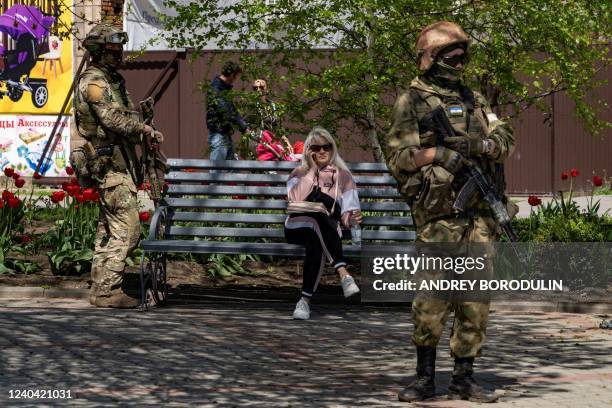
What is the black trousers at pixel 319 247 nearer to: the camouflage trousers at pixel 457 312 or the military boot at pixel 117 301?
the military boot at pixel 117 301

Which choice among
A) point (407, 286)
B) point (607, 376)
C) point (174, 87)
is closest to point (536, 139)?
point (174, 87)

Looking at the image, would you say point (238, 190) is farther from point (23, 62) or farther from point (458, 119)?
point (23, 62)

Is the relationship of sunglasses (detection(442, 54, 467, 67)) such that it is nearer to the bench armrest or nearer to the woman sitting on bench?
the woman sitting on bench

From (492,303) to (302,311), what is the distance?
5.59ft

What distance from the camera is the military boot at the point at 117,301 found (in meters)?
11.1

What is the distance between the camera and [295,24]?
1278cm

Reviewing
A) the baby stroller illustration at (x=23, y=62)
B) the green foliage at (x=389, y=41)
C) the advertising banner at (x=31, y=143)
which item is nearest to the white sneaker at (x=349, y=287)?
the green foliage at (x=389, y=41)

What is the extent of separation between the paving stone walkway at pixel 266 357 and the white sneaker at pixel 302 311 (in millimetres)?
82

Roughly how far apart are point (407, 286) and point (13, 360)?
4276mm

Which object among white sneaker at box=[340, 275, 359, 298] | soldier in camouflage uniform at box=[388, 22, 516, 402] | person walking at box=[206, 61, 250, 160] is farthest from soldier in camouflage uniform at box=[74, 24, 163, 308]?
soldier in camouflage uniform at box=[388, 22, 516, 402]

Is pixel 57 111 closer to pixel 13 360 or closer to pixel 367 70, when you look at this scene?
pixel 367 70

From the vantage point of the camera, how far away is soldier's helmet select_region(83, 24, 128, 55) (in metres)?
11.0

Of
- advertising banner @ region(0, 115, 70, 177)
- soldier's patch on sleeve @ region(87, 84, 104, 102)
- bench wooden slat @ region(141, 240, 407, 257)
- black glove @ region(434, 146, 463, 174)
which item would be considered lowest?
bench wooden slat @ region(141, 240, 407, 257)

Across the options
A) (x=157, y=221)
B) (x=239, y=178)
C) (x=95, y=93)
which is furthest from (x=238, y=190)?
(x=95, y=93)
